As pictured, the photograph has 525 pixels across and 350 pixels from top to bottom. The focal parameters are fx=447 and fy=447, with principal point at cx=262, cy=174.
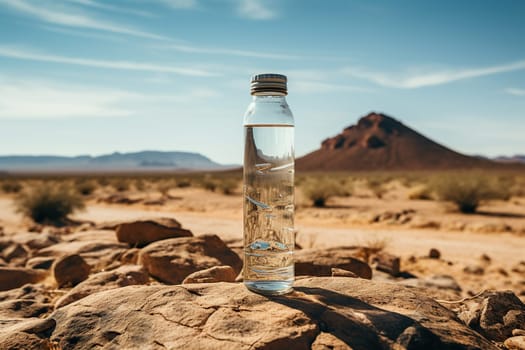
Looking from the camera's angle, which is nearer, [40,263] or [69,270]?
[69,270]

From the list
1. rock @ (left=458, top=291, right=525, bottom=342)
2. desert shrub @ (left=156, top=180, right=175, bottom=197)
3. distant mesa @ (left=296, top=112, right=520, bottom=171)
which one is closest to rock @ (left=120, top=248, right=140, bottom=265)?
rock @ (left=458, top=291, right=525, bottom=342)

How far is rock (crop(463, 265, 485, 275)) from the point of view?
26.4 ft

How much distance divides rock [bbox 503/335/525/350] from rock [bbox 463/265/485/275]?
18.0 ft

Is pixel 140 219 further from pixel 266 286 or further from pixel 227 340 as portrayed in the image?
pixel 227 340

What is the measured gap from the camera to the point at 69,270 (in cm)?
551

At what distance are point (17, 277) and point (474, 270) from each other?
24.3 ft

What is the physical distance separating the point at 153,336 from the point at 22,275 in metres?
4.29

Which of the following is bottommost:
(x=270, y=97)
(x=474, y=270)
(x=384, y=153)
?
(x=474, y=270)

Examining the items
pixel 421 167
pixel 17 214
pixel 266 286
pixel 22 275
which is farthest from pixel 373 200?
pixel 421 167

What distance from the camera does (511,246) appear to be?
34.7 ft

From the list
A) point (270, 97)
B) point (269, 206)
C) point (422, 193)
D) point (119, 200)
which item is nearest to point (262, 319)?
point (269, 206)

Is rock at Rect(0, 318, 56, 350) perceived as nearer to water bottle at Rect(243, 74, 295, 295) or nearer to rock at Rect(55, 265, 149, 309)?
rock at Rect(55, 265, 149, 309)

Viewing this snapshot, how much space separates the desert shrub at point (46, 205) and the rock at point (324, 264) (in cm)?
1240

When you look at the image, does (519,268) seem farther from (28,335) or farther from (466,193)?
(466,193)
